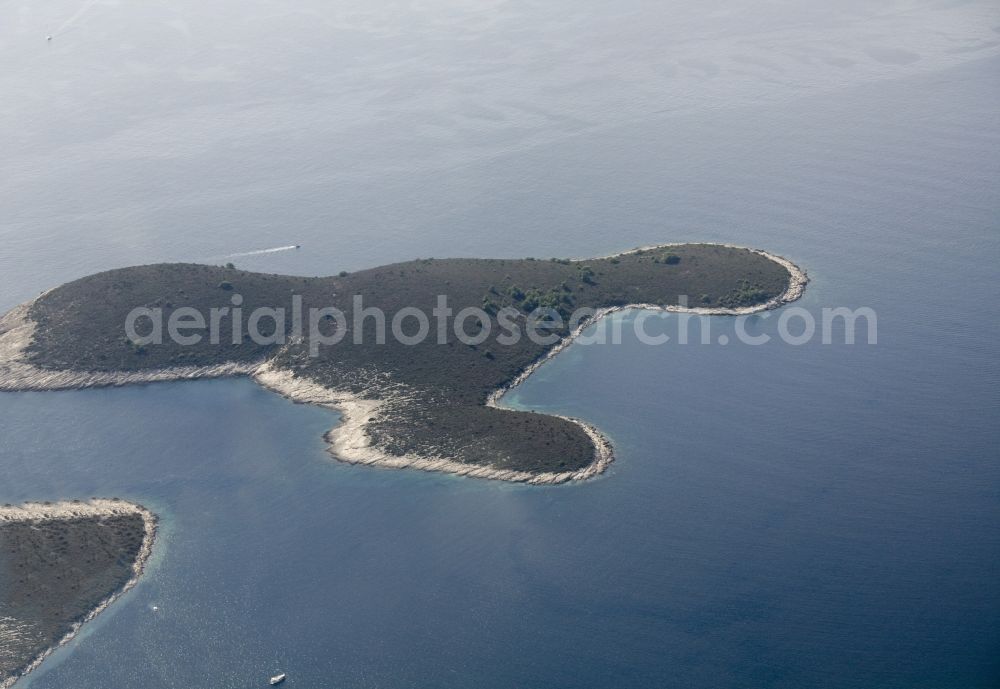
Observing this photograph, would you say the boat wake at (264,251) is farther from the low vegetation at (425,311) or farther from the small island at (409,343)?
the small island at (409,343)

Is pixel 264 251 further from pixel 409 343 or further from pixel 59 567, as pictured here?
pixel 59 567

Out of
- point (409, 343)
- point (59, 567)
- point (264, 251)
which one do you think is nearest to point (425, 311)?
point (409, 343)

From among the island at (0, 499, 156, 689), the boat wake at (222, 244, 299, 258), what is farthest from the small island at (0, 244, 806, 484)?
the island at (0, 499, 156, 689)

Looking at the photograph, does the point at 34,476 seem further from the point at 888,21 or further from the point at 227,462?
the point at 888,21

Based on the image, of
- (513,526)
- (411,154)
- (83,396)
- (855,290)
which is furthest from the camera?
(411,154)

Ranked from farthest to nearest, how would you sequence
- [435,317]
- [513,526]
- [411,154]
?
[411,154]
[435,317]
[513,526]

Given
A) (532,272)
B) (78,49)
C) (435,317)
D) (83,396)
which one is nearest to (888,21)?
(532,272)
